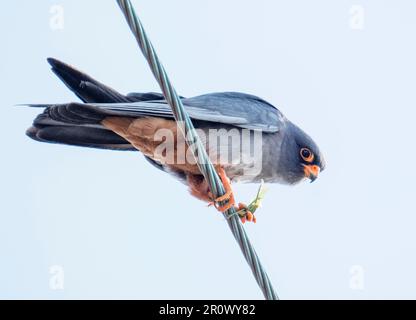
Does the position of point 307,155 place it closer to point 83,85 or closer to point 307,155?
point 307,155

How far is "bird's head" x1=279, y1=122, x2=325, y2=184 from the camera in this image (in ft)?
21.0

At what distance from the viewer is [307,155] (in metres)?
6.59

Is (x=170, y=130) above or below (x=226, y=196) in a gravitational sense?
above

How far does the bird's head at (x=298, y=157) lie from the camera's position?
6.41m

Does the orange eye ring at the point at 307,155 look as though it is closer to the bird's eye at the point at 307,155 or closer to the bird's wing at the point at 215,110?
the bird's eye at the point at 307,155

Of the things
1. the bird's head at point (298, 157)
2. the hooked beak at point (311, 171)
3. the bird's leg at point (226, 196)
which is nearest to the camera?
the bird's leg at point (226, 196)

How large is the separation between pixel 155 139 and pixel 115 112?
0.46 metres

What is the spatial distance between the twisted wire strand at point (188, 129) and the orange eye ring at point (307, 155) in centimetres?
246

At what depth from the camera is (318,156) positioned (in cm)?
663

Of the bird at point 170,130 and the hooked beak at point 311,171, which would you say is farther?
the hooked beak at point 311,171

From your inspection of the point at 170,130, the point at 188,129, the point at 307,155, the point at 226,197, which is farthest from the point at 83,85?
the point at 307,155

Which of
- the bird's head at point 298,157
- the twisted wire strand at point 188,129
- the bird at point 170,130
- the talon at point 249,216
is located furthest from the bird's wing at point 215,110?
the twisted wire strand at point 188,129

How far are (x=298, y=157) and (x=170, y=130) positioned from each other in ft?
5.10

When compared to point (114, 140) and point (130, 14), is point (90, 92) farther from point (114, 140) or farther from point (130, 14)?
point (130, 14)
